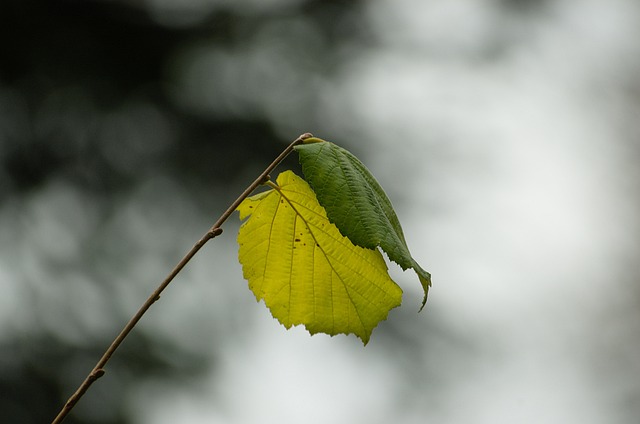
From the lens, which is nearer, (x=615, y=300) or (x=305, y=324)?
(x=305, y=324)

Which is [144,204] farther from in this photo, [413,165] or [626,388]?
[626,388]

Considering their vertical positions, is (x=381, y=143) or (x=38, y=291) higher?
(x=381, y=143)

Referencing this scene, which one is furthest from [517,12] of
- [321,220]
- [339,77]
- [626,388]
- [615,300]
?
[321,220]

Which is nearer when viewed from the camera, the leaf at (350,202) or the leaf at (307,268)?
the leaf at (350,202)

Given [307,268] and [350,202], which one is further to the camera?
[307,268]
